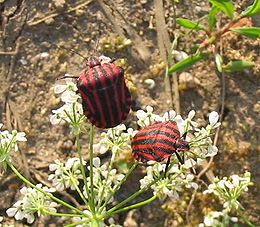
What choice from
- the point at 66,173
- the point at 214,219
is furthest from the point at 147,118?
the point at 214,219

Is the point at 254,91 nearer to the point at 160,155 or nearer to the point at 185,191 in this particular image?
the point at 185,191

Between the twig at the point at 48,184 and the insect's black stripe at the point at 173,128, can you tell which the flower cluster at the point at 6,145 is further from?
the insect's black stripe at the point at 173,128

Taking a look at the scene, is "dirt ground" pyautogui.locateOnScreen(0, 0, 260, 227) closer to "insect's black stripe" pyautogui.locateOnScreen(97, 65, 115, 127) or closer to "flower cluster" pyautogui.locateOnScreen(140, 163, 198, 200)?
"flower cluster" pyautogui.locateOnScreen(140, 163, 198, 200)

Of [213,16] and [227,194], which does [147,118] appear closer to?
[227,194]

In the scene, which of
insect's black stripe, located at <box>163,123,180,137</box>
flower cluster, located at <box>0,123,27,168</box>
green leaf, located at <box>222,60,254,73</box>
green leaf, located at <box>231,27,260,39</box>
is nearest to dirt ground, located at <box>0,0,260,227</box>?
green leaf, located at <box>222,60,254,73</box>

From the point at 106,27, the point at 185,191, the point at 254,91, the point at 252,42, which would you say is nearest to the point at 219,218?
the point at 185,191

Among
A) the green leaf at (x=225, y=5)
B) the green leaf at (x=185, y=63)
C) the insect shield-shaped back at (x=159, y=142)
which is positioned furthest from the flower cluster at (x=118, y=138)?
the green leaf at (x=225, y=5)
